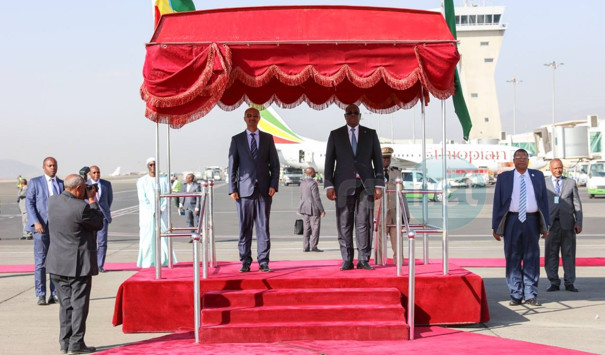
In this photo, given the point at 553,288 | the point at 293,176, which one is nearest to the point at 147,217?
the point at 553,288

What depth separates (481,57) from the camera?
125438mm

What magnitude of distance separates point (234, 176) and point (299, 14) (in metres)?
2.09

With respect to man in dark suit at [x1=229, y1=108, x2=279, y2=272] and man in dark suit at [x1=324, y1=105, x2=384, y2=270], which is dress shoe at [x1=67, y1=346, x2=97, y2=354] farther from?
man in dark suit at [x1=324, y1=105, x2=384, y2=270]

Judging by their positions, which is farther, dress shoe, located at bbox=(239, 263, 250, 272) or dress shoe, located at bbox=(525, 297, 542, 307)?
dress shoe, located at bbox=(525, 297, 542, 307)

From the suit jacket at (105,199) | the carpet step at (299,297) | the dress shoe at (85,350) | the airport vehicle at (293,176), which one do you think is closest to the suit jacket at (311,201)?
the suit jacket at (105,199)

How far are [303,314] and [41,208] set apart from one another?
4205mm

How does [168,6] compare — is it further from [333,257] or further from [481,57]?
[481,57]

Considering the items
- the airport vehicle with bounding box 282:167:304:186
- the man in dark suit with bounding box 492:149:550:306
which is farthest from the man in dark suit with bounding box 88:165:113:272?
the airport vehicle with bounding box 282:167:304:186

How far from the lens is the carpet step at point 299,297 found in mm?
8227

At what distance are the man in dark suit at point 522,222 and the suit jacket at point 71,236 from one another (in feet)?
17.2

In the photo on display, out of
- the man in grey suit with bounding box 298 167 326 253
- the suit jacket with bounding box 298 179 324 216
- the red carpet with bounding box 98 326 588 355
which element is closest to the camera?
the red carpet with bounding box 98 326 588 355

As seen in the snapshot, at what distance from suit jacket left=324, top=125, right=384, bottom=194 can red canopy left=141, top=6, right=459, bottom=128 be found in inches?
34.0

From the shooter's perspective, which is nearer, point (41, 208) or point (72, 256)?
point (72, 256)

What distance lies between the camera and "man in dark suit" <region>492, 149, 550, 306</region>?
390 inches
